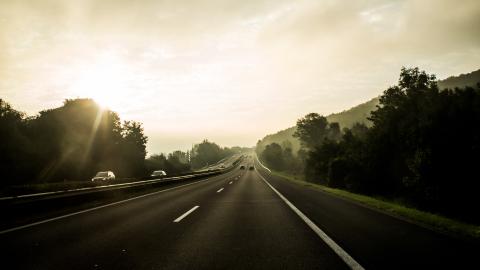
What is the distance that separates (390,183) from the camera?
156ft

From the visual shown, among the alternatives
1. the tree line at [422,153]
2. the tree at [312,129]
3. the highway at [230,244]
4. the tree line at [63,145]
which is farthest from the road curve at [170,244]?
the tree at [312,129]

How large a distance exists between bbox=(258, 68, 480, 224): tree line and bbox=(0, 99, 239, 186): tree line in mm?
37894

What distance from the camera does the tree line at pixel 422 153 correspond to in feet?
105

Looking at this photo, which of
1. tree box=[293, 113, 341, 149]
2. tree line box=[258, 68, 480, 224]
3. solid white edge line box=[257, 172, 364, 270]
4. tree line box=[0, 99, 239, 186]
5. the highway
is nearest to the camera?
solid white edge line box=[257, 172, 364, 270]

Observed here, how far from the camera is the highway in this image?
4879mm

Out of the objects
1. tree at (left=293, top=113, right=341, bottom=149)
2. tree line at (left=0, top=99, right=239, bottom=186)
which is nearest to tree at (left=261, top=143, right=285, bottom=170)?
tree at (left=293, top=113, right=341, bottom=149)

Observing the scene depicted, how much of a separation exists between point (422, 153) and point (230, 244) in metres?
33.9

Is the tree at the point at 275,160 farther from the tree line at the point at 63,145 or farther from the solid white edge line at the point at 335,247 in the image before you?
the solid white edge line at the point at 335,247

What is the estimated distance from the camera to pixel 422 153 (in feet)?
113

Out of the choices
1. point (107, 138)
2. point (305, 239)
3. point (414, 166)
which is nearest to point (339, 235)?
point (305, 239)

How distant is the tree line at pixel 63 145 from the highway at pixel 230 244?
3724cm

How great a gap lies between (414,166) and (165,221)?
3330 cm

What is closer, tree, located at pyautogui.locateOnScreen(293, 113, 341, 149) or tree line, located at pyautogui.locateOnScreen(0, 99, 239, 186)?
tree line, located at pyautogui.locateOnScreen(0, 99, 239, 186)

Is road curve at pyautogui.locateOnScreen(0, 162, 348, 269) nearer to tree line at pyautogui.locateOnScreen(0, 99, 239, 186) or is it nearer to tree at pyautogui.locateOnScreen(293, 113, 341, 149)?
tree line at pyautogui.locateOnScreen(0, 99, 239, 186)
